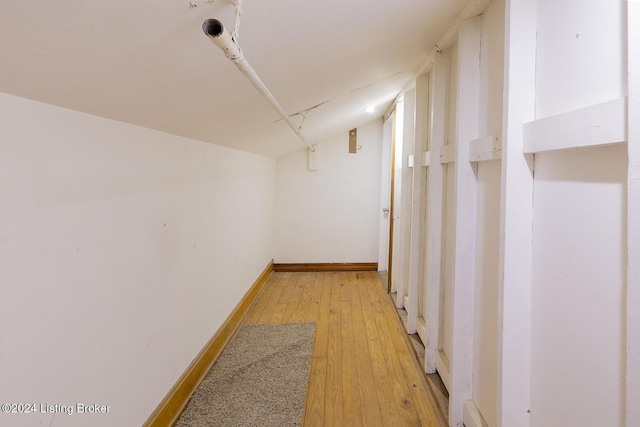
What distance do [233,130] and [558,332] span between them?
1.70m

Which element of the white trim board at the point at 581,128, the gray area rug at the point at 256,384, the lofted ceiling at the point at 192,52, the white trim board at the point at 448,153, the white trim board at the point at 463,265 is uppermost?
the lofted ceiling at the point at 192,52

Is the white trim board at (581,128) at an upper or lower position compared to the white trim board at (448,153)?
lower

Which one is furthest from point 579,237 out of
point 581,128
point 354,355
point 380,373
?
point 354,355

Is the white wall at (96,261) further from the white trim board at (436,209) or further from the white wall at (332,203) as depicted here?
the white wall at (332,203)

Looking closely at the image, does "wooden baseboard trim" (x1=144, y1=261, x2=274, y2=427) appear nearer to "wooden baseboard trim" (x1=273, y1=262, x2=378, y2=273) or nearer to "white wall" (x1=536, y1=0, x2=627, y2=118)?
"wooden baseboard trim" (x1=273, y1=262, x2=378, y2=273)

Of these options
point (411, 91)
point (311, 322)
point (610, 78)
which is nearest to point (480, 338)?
point (610, 78)

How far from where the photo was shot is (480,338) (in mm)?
1395

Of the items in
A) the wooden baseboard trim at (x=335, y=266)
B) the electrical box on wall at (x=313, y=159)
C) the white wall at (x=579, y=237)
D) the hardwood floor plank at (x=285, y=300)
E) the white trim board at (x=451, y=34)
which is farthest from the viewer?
the wooden baseboard trim at (x=335, y=266)

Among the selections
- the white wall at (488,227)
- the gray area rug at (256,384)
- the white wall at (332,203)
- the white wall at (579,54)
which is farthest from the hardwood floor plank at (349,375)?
the white wall at (579,54)

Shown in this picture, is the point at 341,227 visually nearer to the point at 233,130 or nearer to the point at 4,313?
the point at 233,130

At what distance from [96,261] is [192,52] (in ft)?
2.31

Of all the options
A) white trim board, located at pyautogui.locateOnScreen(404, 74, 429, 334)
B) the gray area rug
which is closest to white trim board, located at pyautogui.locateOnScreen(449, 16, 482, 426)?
the gray area rug

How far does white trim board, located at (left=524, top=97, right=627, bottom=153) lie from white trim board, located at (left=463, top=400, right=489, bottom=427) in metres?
1.09

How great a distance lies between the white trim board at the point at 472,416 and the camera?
4.42 feet
